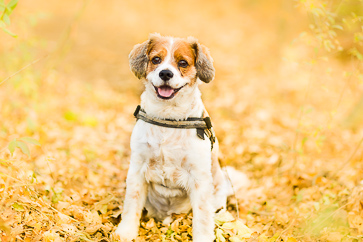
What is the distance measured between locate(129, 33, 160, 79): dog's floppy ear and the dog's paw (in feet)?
5.08

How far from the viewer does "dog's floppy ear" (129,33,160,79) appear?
11.6 ft

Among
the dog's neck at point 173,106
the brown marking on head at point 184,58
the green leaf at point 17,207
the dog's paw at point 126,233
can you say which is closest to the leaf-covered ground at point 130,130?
the green leaf at point 17,207

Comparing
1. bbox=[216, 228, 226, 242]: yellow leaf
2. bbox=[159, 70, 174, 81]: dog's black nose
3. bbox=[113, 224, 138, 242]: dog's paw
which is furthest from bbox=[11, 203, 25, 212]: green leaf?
bbox=[216, 228, 226, 242]: yellow leaf

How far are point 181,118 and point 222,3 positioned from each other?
17.6 metres

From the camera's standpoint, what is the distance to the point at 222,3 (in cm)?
1956

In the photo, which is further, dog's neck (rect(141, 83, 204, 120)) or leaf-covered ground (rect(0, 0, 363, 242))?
leaf-covered ground (rect(0, 0, 363, 242))

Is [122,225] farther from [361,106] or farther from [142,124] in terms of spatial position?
[361,106]

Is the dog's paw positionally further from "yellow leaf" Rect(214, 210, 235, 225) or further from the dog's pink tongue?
the dog's pink tongue

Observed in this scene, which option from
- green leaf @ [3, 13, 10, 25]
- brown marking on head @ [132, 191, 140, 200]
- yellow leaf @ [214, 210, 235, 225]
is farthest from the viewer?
yellow leaf @ [214, 210, 235, 225]

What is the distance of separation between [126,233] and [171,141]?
1.04m

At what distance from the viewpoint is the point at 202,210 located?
136 inches

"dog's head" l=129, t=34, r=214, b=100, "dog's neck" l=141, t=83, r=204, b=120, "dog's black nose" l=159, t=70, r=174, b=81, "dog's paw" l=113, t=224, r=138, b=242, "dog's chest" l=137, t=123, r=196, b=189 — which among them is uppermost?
"dog's head" l=129, t=34, r=214, b=100

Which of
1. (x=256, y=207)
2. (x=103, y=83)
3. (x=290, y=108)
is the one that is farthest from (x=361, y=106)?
(x=103, y=83)

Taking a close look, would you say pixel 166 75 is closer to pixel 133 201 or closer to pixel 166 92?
pixel 166 92
